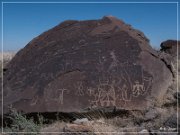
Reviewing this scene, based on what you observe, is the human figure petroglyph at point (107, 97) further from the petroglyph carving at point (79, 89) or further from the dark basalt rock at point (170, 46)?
the dark basalt rock at point (170, 46)

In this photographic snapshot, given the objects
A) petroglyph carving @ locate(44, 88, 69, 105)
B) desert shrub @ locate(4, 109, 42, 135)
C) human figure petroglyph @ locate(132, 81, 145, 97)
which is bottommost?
desert shrub @ locate(4, 109, 42, 135)

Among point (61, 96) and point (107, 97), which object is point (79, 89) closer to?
point (61, 96)

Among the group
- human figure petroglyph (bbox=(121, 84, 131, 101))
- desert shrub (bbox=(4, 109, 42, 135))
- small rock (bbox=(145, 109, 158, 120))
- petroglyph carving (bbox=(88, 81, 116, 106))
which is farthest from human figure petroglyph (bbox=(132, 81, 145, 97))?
desert shrub (bbox=(4, 109, 42, 135))

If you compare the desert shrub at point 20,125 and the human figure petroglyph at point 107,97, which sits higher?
the human figure petroglyph at point 107,97

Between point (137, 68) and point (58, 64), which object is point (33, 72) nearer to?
point (58, 64)

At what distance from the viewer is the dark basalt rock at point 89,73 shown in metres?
7.61

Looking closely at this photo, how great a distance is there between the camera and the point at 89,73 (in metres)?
7.93

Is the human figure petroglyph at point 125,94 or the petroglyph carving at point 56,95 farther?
the petroglyph carving at point 56,95

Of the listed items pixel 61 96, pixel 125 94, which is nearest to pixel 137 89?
pixel 125 94

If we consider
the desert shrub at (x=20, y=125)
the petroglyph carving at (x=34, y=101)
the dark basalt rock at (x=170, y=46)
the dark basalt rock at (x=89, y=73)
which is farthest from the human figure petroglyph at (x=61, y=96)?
the dark basalt rock at (x=170, y=46)

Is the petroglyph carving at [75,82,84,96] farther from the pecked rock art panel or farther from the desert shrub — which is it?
the desert shrub

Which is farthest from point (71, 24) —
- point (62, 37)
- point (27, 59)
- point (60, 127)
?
point (60, 127)

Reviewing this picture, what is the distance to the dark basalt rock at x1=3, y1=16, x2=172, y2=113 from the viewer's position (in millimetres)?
7613

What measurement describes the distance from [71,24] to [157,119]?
3840 millimetres
